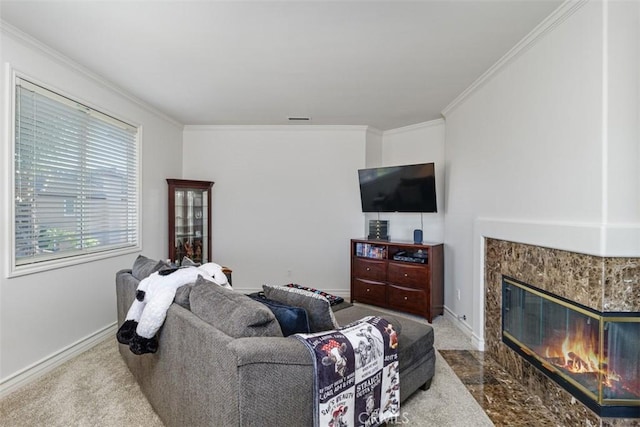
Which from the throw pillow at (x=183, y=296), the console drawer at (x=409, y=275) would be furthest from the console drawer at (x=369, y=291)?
the throw pillow at (x=183, y=296)

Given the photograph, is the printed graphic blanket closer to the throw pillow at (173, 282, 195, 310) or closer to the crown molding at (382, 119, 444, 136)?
the throw pillow at (173, 282, 195, 310)

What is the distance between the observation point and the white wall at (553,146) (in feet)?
5.83

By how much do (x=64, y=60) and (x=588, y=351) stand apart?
438 centimetres

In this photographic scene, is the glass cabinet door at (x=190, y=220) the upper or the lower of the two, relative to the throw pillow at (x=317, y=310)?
upper

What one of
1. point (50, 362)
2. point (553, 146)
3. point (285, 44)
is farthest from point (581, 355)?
point (50, 362)

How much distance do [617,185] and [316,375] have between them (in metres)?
1.87

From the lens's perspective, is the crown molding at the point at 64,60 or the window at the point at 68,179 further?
the window at the point at 68,179

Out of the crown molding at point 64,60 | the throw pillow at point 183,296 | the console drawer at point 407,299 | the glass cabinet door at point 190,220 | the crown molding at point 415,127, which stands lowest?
the console drawer at point 407,299

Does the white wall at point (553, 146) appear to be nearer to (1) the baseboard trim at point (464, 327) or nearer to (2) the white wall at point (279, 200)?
(1) the baseboard trim at point (464, 327)

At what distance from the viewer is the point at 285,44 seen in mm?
2512

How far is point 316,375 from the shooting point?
4.63 ft

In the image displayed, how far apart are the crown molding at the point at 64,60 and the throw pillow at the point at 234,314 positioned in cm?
239

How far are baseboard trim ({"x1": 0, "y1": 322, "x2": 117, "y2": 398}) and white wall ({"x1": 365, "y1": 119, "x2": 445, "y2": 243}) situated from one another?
3491 millimetres

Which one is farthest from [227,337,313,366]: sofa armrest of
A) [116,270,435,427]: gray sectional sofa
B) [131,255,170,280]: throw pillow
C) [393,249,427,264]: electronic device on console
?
[393,249,427,264]: electronic device on console
